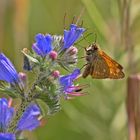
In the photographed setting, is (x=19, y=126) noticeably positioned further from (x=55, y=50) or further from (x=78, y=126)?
(x=78, y=126)

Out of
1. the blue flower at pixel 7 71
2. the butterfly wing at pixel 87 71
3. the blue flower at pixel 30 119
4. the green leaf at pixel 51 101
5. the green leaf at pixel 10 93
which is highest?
the blue flower at pixel 7 71

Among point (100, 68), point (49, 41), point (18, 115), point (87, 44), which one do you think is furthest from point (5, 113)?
point (87, 44)

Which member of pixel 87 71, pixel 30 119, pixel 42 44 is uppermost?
pixel 42 44

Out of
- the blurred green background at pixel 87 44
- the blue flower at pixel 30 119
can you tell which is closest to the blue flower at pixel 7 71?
the blue flower at pixel 30 119

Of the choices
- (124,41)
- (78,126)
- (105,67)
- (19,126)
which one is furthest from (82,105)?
(19,126)

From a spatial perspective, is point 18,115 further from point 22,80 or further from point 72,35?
point 72,35

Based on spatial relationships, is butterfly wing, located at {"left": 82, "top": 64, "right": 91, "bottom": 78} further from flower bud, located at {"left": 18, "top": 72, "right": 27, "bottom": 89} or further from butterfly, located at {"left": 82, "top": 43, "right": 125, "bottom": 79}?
flower bud, located at {"left": 18, "top": 72, "right": 27, "bottom": 89}

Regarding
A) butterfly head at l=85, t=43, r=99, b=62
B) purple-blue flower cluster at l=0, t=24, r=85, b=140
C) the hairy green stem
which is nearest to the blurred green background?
butterfly head at l=85, t=43, r=99, b=62

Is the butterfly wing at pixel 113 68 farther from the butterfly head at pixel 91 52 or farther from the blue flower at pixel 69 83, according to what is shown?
the blue flower at pixel 69 83
